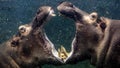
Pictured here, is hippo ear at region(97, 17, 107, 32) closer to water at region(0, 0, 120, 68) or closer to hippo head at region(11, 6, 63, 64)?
hippo head at region(11, 6, 63, 64)

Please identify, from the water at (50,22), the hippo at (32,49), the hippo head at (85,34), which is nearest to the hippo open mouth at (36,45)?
the hippo at (32,49)

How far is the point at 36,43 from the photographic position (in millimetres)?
7203

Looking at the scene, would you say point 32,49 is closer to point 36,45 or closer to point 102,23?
point 36,45

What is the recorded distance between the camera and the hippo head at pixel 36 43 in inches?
282

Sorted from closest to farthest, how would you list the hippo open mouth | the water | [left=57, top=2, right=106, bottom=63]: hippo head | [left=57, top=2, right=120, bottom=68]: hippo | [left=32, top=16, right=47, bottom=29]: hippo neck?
[left=57, top=2, right=120, bottom=68]: hippo
[left=57, top=2, right=106, bottom=63]: hippo head
the hippo open mouth
[left=32, top=16, right=47, bottom=29]: hippo neck
the water

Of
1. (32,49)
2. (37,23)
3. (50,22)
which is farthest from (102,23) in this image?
(50,22)

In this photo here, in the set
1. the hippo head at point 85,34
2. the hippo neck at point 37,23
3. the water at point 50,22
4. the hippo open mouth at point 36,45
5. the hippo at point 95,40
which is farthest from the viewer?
the water at point 50,22

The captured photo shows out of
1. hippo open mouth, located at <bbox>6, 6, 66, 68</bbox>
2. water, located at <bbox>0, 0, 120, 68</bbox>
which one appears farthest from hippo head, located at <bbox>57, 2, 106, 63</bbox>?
water, located at <bbox>0, 0, 120, 68</bbox>

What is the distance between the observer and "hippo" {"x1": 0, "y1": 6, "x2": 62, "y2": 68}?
23.6 feet

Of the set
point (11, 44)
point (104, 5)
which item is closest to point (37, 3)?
point (104, 5)

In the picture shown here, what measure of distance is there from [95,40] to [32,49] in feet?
5.04

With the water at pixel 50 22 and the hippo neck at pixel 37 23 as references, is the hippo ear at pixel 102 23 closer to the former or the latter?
the hippo neck at pixel 37 23

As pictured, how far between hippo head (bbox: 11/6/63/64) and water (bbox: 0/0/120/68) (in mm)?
11847

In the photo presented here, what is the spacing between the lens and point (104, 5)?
2111 cm
